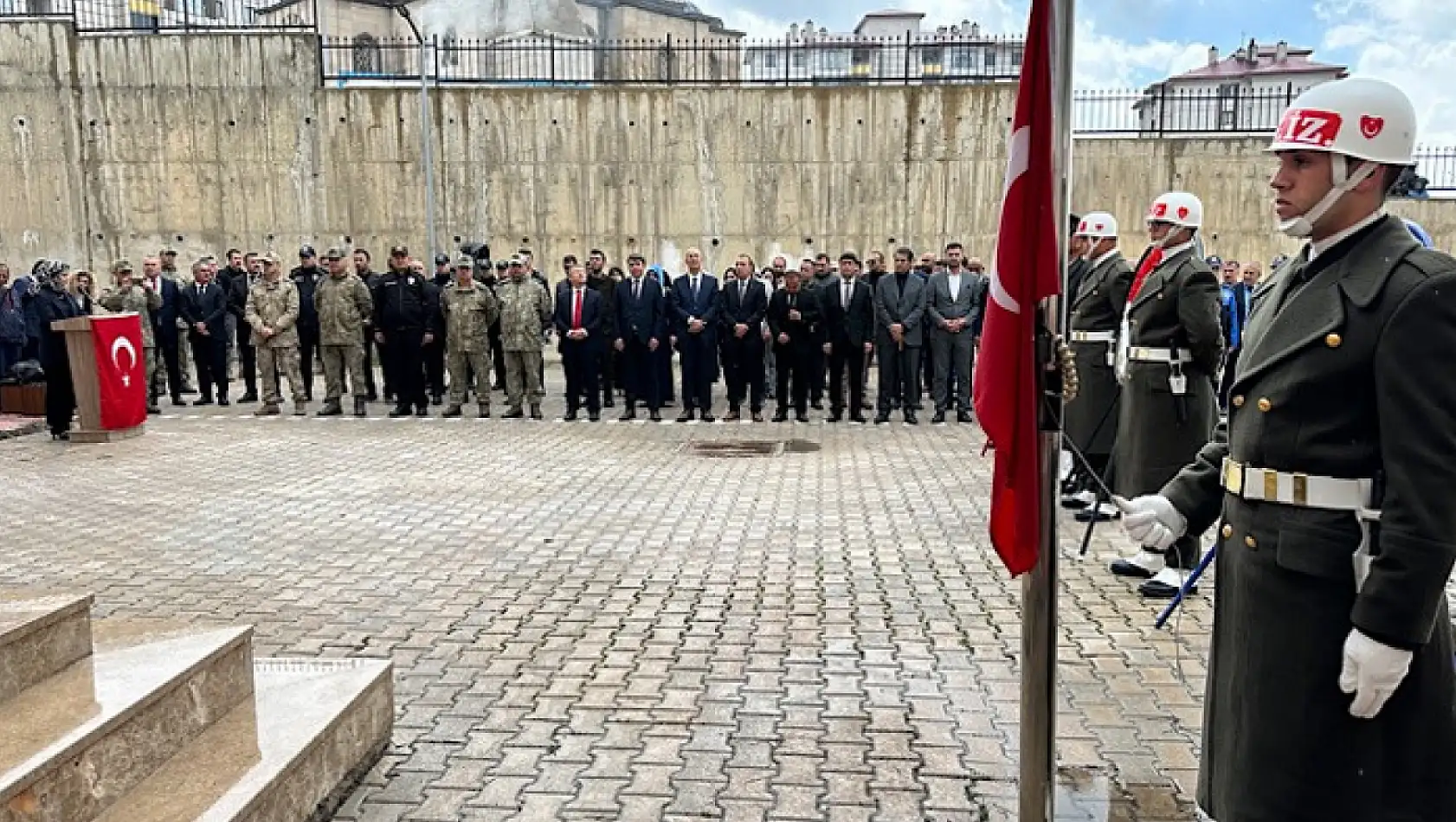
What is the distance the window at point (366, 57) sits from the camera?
20.7m

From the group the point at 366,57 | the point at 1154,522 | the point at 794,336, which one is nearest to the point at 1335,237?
the point at 1154,522

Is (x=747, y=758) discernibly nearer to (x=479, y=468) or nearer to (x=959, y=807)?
(x=959, y=807)

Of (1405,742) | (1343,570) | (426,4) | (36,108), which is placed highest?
(426,4)

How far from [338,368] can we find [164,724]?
11.2 meters

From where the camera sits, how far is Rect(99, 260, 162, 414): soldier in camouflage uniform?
13.7 m

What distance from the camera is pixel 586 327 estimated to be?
13016mm

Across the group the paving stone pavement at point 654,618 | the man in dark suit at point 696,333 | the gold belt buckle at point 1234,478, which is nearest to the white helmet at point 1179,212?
the paving stone pavement at point 654,618

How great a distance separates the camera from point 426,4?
1624 inches

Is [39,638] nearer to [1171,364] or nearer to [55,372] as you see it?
[1171,364]

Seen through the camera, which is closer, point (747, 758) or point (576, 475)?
point (747, 758)

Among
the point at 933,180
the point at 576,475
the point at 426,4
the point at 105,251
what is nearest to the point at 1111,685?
the point at 576,475

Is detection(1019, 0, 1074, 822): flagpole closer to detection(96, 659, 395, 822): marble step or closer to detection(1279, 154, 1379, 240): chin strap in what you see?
detection(1279, 154, 1379, 240): chin strap

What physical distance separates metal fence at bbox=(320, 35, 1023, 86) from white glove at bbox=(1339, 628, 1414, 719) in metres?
17.4

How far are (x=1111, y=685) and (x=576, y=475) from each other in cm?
568
